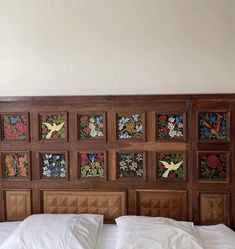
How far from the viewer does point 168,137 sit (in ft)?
7.74

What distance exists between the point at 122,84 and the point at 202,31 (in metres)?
0.73

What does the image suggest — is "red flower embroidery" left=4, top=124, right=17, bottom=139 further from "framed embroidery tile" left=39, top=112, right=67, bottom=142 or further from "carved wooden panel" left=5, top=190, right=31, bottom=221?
"carved wooden panel" left=5, top=190, right=31, bottom=221

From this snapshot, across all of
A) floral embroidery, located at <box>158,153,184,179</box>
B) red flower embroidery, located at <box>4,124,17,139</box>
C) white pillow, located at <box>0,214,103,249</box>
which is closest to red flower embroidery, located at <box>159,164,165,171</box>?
floral embroidery, located at <box>158,153,184,179</box>

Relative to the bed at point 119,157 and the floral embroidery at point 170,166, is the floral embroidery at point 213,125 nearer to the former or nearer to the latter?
the bed at point 119,157

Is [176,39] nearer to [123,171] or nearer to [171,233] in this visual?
[123,171]

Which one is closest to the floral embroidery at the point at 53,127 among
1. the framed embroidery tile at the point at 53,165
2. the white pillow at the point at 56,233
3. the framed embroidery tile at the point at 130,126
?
the framed embroidery tile at the point at 53,165

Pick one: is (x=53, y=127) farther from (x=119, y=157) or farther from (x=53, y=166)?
(x=119, y=157)

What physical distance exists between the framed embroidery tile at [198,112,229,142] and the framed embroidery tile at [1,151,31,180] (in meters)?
1.40

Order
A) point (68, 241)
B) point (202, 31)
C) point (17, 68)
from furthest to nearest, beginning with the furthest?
point (17, 68), point (202, 31), point (68, 241)

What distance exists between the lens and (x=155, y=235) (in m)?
1.97

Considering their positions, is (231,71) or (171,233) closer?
(171,233)

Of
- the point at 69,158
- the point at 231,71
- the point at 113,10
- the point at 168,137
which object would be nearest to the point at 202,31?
the point at 231,71

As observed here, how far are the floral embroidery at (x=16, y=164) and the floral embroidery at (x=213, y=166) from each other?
A: 1396mm

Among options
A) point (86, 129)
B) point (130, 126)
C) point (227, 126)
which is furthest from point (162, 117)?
point (86, 129)
